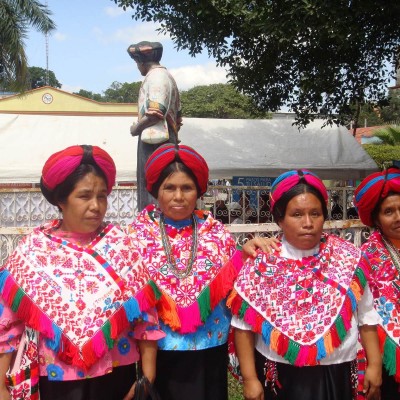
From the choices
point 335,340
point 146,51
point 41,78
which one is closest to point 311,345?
point 335,340

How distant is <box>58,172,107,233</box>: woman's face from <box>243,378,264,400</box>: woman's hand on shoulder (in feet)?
3.07

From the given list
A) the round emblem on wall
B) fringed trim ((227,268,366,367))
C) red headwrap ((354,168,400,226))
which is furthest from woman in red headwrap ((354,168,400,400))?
the round emblem on wall

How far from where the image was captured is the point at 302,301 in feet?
7.59

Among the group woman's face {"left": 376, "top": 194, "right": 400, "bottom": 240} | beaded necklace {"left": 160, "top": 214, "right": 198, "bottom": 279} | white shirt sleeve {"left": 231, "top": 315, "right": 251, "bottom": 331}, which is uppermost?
woman's face {"left": 376, "top": 194, "right": 400, "bottom": 240}

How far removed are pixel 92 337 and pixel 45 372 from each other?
10.0 inches

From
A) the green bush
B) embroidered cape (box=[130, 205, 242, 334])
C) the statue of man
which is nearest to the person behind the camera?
embroidered cape (box=[130, 205, 242, 334])

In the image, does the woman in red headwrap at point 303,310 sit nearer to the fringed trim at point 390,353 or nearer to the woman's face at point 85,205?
the fringed trim at point 390,353

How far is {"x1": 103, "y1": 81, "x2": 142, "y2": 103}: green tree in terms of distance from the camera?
72.6 meters

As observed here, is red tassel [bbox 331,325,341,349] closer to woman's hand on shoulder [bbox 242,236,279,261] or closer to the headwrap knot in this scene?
woman's hand on shoulder [bbox 242,236,279,261]

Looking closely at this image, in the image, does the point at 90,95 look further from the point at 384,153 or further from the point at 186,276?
the point at 186,276

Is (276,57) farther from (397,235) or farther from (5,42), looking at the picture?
(5,42)

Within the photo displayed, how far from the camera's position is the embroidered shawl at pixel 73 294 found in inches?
84.5

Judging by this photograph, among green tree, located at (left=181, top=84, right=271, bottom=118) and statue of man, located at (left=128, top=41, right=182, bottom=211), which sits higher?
green tree, located at (left=181, top=84, right=271, bottom=118)

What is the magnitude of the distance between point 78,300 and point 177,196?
0.67 metres
